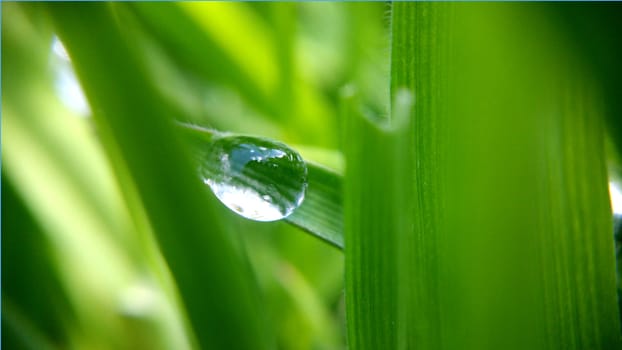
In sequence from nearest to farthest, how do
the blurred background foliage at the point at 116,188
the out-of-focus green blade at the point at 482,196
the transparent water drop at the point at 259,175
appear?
1. the out-of-focus green blade at the point at 482,196
2. the transparent water drop at the point at 259,175
3. the blurred background foliage at the point at 116,188

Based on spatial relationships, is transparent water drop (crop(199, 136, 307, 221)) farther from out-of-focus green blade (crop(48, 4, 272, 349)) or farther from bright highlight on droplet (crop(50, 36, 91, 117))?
bright highlight on droplet (crop(50, 36, 91, 117))

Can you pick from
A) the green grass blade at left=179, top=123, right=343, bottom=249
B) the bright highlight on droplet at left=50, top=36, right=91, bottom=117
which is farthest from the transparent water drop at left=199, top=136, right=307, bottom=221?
the bright highlight on droplet at left=50, top=36, right=91, bottom=117

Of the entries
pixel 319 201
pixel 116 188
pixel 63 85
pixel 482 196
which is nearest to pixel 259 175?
pixel 319 201

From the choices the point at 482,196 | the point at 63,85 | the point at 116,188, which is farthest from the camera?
the point at 63,85

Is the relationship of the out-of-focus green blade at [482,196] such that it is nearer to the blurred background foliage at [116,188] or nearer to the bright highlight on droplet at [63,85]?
the blurred background foliage at [116,188]

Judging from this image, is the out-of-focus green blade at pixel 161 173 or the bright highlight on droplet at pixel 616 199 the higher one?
the bright highlight on droplet at pixel 616 199

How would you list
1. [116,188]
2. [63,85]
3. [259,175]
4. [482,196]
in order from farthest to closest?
[63,85] → [116,188] → [259,175] → [482,196]

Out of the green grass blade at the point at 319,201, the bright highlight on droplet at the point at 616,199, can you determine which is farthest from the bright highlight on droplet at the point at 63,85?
the bright highlight on droplet at the point at 616,199

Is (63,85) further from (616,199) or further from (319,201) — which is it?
(616,199)
